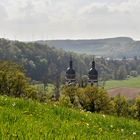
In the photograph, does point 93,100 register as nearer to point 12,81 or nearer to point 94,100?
point 94,100

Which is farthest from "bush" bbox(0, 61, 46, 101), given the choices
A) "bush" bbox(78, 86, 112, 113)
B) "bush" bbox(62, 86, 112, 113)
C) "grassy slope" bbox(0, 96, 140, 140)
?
"grassy slope" bbox(0, 96, 140, 140)

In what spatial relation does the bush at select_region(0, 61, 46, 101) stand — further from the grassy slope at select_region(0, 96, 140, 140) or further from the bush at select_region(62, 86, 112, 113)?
the grassy slope at select_region(0, 96, 140, 140)

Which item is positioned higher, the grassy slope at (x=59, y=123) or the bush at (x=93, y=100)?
the grassy slope at (x=59, y=123)

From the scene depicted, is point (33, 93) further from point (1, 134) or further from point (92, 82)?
point (1, 134)

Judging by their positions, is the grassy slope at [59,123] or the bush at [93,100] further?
the bush at [93,100]

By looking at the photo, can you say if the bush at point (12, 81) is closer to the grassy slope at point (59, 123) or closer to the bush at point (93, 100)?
the bush at point (93, 100)

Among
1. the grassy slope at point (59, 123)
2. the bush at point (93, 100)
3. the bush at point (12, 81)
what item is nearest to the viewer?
the grassy slope at point (59, 123)

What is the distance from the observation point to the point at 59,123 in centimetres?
1062

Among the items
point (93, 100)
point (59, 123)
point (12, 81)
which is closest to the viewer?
point (59, 123)

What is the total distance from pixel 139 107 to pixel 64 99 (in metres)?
20.2

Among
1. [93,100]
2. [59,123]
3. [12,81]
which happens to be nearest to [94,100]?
[93,100]

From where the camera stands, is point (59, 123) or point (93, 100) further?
point (93, 100)

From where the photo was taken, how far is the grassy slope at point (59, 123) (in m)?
8.74

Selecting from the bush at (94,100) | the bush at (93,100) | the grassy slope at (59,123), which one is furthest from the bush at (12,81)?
the grassy slope at (59,123)
